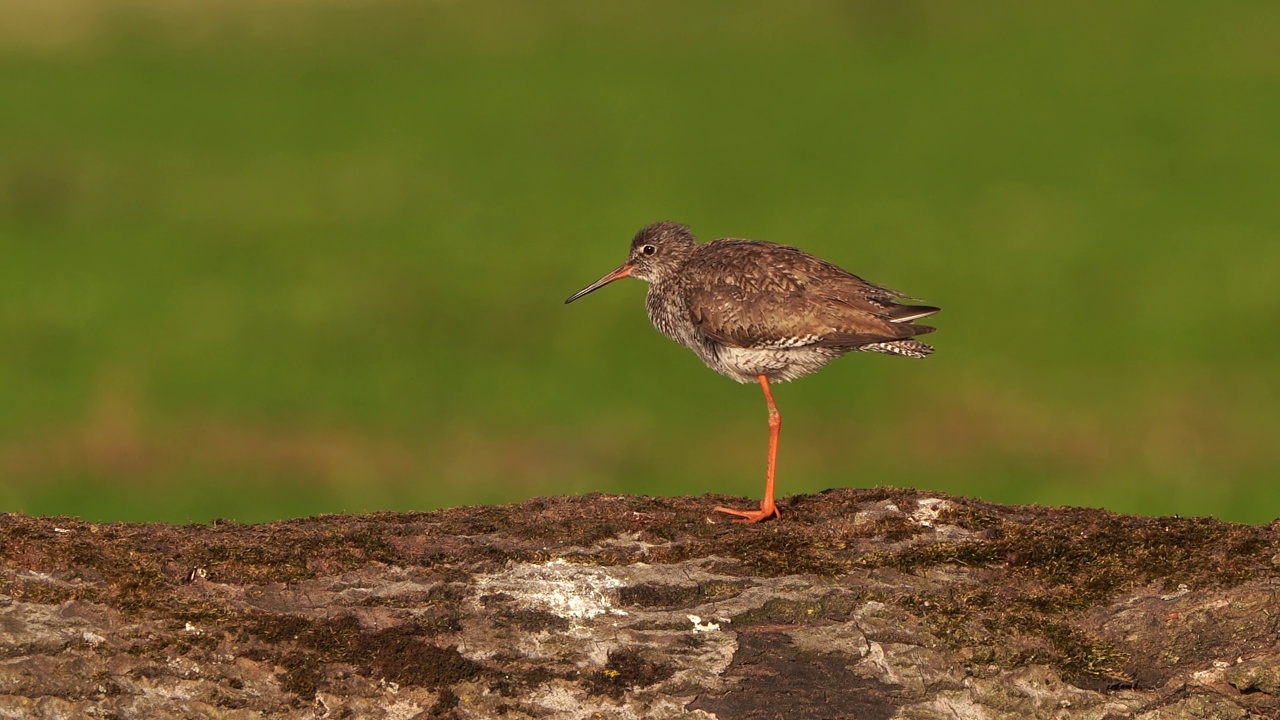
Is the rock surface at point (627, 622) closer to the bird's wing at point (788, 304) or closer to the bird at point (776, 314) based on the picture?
the bird at point (776, 314)

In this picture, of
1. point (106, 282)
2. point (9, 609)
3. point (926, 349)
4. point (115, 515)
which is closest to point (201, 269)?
point (106, 282)

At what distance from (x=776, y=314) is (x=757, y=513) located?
7.20 ft

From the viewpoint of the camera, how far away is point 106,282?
34.7 meters

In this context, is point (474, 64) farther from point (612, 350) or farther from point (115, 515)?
point (115, 515)

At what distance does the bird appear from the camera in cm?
1198

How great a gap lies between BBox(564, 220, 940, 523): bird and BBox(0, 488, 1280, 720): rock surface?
275cm

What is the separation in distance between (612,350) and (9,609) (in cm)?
2449

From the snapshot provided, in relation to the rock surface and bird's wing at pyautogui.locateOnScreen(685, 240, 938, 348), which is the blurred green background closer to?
bird's wing at pyautogui.locateOnScreen(685, 240, 938, 348)

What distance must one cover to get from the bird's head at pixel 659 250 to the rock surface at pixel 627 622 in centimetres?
460

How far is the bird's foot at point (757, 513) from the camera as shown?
9906 mm

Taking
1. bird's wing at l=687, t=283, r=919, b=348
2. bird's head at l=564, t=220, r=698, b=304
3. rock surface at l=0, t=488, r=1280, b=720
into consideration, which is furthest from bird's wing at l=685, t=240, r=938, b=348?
rock surface at l=0, t=488, r=1280, b=720

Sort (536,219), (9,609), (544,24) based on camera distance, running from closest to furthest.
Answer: (9,609)
(536,219)
(544,24)

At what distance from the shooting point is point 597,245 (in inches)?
1435

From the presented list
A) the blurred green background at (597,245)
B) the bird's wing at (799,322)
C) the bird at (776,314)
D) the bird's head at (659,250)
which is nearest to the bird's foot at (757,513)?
the bird at (776,314)
